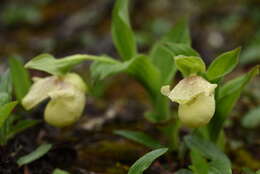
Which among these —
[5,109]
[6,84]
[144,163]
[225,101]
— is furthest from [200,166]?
[6,84]

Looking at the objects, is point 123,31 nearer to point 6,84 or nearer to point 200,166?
point 6,84

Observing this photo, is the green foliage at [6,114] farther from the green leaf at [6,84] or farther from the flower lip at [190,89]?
the flower lip at [190,89]

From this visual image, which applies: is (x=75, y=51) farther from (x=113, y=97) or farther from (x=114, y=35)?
(x=114, y=35)

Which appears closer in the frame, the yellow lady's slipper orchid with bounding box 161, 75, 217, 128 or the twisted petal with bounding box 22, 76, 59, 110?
the yellow lady's slipper orchid with bounding box 161, 75, 217, 128

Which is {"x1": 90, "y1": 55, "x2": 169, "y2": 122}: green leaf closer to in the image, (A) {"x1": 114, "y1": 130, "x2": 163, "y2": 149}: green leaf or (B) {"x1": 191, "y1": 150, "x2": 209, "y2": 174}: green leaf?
(A) {"x1": 114, "y1": 130, "x2": 163, "y2": 149}: green leaf

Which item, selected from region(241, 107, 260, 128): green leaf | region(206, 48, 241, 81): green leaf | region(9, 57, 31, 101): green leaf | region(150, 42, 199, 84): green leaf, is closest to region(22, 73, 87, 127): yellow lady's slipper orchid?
region(9, 57, 31, 101): green leaf

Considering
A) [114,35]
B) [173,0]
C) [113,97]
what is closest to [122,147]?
[114,35]

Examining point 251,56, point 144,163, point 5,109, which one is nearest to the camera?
point 144,163
